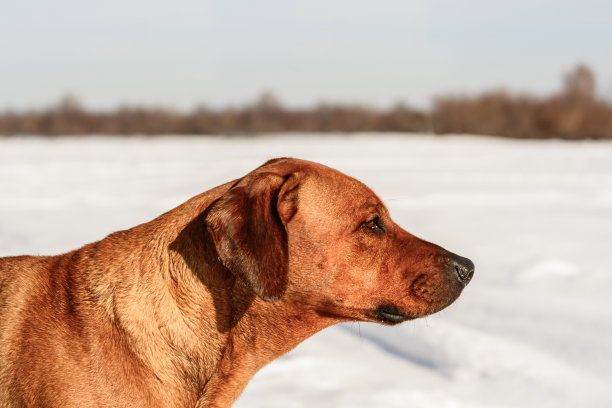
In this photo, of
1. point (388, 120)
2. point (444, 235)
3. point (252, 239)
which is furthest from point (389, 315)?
point (388, 120)

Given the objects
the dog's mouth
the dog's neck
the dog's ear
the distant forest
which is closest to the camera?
the dog's ear

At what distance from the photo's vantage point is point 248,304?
2.95 m

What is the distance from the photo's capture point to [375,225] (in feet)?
10.5

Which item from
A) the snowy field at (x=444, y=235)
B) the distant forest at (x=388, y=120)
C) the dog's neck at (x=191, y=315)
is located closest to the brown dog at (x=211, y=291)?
the dog's neck at (x=191, y=315)

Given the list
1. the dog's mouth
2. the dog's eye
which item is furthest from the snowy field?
the dog's eye

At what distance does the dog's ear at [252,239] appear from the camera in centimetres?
270

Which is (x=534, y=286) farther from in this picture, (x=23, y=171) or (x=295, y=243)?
(x=23, y=171)

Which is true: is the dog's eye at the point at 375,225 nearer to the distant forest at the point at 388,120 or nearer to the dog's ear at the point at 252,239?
the dog's ear at the point at 252,239

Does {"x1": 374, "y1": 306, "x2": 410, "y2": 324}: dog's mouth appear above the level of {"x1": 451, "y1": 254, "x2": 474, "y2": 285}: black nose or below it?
below

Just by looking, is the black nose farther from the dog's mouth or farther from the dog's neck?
the dog's neck

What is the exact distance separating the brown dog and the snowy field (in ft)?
4.70

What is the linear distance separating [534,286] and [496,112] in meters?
22.8

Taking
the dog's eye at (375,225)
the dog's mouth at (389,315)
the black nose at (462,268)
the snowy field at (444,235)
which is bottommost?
the snowy field at (444,235)

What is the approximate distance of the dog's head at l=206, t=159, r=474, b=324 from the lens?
9.12ft
